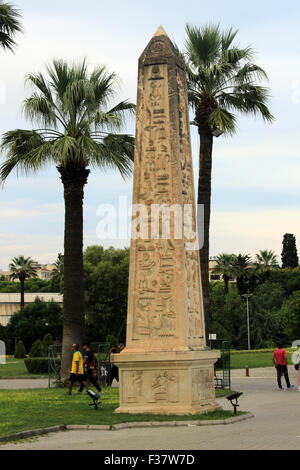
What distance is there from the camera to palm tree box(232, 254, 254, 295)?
9256 cm

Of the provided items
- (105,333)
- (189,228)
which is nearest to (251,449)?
(189,228)

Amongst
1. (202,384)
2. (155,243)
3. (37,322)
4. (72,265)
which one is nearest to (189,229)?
(155,243)

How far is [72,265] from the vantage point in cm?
2473

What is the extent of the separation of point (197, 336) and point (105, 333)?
4670 cm

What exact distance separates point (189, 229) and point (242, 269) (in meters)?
77.5

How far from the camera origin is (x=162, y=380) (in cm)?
1537

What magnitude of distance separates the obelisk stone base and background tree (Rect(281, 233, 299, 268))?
85260 mm

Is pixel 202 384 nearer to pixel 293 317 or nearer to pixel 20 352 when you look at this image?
pixel 20 352

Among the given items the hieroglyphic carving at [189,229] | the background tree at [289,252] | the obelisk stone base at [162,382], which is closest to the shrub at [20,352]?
the hieroglyphic carving at [189,229]

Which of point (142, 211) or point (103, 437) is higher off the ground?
point (142, 211)

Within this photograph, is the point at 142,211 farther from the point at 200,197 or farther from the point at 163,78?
the point at 200,197

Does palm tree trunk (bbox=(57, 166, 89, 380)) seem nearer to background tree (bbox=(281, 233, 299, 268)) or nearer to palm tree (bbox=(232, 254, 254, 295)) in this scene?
palm tree (bbox=(232, 254, 254, 295))

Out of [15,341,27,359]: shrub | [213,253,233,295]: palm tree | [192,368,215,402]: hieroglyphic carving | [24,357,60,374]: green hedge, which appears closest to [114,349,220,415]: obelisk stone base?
[192,368,215,402]: hieroglyphic carving

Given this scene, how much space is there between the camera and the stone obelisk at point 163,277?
50.3 ft
